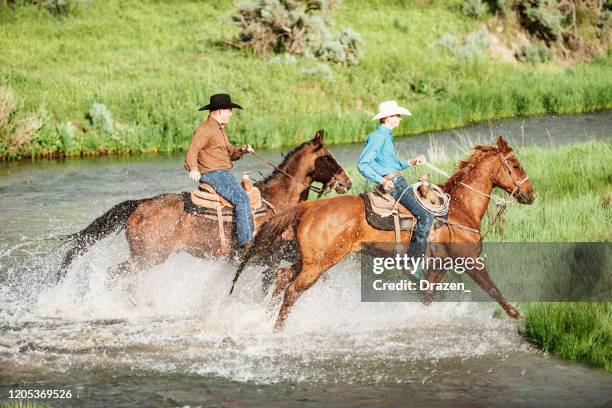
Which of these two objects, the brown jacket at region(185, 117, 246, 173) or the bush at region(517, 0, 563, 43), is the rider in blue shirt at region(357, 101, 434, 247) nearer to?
the brown jacket at region(185, 117, 246, 173)

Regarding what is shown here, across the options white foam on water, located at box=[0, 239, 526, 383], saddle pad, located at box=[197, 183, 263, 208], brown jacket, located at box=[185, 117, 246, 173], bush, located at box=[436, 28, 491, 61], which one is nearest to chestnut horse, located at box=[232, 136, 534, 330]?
white foam on water, located at box=[0, 239, 526, 383]

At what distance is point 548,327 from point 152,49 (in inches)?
1104

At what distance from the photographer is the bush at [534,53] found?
3972 cm

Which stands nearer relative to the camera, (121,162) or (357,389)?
(357,389)

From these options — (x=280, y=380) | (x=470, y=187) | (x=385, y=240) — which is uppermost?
(x=470, y=187)

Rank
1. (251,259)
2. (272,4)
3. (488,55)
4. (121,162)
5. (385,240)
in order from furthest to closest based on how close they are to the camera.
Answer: (488,55) < (272,4) < (121,162) < (251,259) < (385,240)

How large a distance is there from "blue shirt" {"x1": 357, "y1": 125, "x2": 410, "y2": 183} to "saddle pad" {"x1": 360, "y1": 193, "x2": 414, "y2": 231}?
0.99ft

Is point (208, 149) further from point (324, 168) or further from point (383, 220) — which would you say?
point (383, 220)

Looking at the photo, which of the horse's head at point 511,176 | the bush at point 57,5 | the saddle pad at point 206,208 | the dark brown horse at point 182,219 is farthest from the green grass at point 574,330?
the bush at point 57,5

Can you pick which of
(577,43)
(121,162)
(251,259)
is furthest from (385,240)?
(577,43)

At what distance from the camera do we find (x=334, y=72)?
33344 millimetres

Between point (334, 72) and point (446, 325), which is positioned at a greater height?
point (334, 72)

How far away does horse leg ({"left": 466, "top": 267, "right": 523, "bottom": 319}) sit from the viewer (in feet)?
33.9

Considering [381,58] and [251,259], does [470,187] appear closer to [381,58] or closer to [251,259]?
[251,259]
